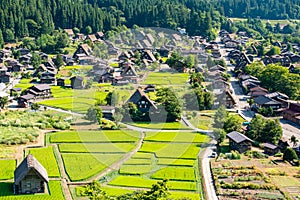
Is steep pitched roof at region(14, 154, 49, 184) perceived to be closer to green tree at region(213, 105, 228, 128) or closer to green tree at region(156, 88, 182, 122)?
green tree at region(156, 88, 182, 122)

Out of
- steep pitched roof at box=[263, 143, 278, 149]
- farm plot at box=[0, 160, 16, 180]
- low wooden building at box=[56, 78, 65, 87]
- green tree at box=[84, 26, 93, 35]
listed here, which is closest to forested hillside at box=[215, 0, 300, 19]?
green tree at box=[84, 26, 93, 35]

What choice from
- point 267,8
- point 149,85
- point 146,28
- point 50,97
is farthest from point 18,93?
point 267,8

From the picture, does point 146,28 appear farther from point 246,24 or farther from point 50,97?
point 50,97

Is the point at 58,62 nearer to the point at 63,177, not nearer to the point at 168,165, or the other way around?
the point at 168,165

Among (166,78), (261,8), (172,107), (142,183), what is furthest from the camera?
(261,8)

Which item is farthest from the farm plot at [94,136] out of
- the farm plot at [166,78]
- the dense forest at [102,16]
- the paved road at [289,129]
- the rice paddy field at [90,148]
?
the dense forest at [102,16]

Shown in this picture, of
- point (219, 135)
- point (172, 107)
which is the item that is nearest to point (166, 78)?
point (172, 107)
